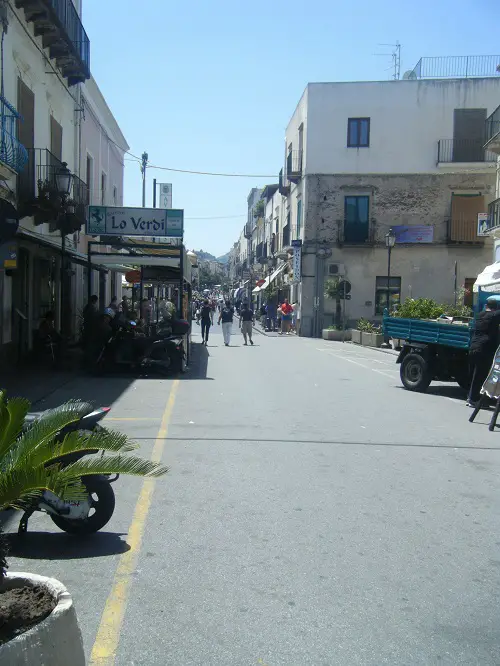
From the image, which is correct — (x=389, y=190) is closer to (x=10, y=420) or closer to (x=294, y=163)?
(x=294, y=163)

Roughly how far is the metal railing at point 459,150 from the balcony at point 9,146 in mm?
27705

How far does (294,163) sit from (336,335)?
11848mm

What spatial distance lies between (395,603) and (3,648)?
2.44 m

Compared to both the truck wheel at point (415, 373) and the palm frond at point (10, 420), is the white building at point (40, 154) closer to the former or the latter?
the truck wheel at point (415, 373)

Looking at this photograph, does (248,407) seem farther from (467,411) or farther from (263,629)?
(263,629)

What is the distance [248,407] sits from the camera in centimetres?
1190

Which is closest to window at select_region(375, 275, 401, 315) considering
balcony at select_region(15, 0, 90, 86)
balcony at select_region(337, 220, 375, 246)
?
balcony at select_region(337, 220, 375, 246)

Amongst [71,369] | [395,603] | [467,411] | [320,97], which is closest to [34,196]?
[71,369]

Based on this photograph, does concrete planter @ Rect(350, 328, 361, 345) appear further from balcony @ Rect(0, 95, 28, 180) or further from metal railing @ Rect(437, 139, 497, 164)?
balcony @ Rect(0, 95, 28, 180)

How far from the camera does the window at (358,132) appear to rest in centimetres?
3856

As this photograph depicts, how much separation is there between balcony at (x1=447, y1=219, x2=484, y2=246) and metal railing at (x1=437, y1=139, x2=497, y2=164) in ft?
10.4

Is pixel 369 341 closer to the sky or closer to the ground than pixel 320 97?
closer to the ground

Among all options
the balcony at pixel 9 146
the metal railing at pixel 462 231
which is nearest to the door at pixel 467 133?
the metal railing at pixel 462 231

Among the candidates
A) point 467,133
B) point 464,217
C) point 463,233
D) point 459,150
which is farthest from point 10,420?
point 467,133
